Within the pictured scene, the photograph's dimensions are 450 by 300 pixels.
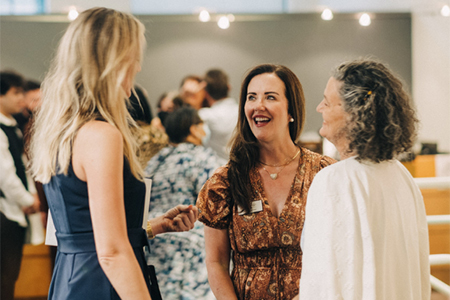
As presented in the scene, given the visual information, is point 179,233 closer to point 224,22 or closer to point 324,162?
point 324,162

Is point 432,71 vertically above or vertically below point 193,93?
above

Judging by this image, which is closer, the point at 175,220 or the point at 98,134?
the point at 98,134

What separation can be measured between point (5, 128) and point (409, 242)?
9.84ft

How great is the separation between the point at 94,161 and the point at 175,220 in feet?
1.93

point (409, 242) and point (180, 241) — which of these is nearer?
point (409, 242)

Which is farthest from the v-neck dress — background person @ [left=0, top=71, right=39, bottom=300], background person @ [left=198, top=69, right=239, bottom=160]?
background person @ [left=198, top=69, right=239, bottom=160]

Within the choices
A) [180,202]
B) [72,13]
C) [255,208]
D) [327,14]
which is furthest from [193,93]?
[255,208]

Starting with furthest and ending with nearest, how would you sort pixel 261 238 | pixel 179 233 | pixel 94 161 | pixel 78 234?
pixel 179 233, pixel 261 238, pixel 78 234, pixel 94 161

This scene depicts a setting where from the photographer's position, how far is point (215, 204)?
5.28 feet

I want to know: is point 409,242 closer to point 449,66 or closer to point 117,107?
point 117,107

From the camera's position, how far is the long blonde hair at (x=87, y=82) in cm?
112

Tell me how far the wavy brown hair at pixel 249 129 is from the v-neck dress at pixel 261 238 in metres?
0.07

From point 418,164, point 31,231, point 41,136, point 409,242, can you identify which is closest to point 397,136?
point 409,242

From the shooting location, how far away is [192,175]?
8.68ft
